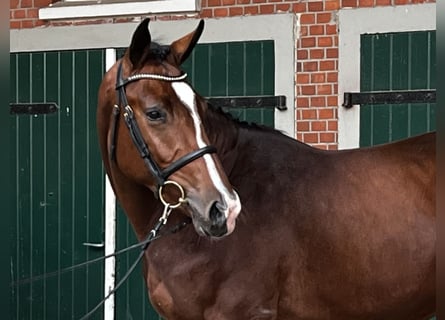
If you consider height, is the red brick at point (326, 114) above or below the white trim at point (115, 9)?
below

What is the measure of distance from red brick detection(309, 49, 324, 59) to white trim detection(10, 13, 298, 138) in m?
0.13

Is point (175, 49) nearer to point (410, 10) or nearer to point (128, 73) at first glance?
point (128, 73)

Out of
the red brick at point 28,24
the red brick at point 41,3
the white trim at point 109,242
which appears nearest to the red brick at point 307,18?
the white trim at point 109,242

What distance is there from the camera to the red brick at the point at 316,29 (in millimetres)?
5406

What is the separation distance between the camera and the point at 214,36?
18.4 feet

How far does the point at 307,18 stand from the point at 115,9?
1.41 m

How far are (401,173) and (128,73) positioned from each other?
1324mm

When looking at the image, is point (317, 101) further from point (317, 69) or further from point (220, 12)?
point (220, 12)

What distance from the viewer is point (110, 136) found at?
348 cm

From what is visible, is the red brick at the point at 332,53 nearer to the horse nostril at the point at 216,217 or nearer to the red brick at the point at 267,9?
the red brick at the point at 267,9

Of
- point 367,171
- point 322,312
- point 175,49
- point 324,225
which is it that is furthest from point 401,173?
point 175,49

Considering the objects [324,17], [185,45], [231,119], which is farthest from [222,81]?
[185,45]

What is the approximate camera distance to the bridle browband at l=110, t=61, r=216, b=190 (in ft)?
10.6

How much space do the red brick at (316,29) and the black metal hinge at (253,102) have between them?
48cm
